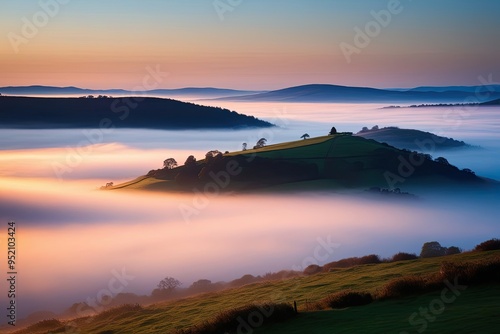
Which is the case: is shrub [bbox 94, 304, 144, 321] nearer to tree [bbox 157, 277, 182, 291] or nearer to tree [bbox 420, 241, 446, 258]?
tree [bbox 157, 277, 182, 291]

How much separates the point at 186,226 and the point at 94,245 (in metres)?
40.8

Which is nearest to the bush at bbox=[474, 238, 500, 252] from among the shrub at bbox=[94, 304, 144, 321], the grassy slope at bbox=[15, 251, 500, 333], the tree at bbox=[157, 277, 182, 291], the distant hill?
the grassy slope at bbox=[15, 251, 500, 333]

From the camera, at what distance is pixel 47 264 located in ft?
375

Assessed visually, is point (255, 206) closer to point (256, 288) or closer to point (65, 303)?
point (65, 303)

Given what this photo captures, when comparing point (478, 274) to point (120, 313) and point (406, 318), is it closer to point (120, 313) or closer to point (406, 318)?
point (406, 318)

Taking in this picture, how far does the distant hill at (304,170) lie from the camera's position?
455 ft

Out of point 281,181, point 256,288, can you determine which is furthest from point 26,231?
point 256,288

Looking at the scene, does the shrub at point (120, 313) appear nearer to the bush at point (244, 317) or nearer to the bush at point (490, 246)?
the bush at point (244, 317)

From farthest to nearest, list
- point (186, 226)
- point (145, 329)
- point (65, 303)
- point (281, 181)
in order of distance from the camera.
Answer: point (186, 226) < point (281, 181) < point (65, 303) < point (145, 329)

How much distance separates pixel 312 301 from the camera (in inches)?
1112

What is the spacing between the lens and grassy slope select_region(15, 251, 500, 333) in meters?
20.4

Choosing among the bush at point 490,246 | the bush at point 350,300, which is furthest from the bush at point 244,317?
the bush at point 490,246

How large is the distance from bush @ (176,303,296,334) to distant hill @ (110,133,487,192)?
376 ft

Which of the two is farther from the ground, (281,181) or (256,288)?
(281,181)
